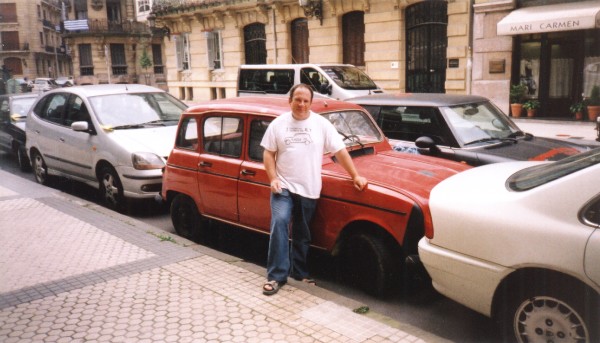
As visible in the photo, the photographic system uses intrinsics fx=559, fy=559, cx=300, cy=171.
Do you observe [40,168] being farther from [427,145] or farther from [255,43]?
[255,43]

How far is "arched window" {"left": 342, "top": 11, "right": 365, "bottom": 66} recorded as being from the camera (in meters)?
22.7

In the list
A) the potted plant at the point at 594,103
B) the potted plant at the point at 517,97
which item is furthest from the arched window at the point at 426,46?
the potted plant at the point at 594,103

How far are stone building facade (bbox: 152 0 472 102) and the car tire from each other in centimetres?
1634

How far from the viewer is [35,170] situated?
1053cm

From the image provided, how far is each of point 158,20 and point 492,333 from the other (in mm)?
31715

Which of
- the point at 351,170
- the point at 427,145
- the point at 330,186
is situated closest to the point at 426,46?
the point at 427,145

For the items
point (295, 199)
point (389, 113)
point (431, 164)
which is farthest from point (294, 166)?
point (389, 113)

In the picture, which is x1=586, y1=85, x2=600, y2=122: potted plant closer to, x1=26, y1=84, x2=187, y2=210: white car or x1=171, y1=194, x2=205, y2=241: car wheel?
x1=26, y1=84, x2=187, y2=210: white car

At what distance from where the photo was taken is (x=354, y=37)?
23.0 m

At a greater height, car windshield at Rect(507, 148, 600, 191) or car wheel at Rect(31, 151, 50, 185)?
car windshield at Rect(507, 148, 600, 191)

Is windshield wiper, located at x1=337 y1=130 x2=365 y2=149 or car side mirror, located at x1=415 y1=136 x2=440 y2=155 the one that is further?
car side mirror, located at x1=415 y1=136 x2=440 y2=155

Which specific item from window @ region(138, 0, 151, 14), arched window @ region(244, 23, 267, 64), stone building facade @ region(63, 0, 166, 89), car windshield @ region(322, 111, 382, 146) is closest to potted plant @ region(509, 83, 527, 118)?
car windshield @ region(322, 111, 382, 146)

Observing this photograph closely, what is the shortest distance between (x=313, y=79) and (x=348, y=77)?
1.01m

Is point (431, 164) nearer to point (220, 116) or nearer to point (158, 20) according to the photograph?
point (220, 116)
